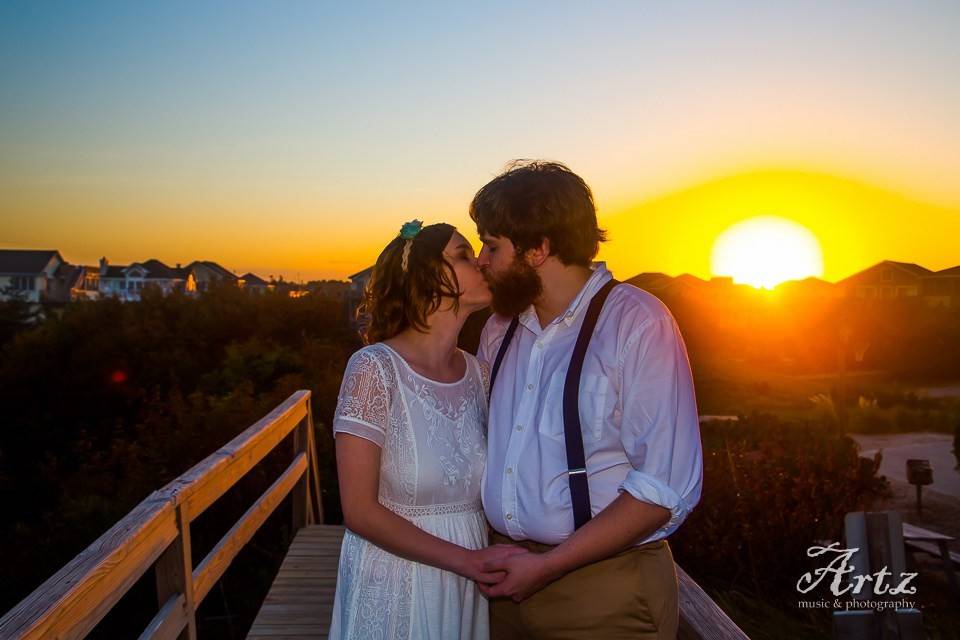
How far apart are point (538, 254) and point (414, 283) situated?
417mm

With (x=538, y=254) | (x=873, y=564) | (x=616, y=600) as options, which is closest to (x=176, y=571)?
(x=616, y=600)

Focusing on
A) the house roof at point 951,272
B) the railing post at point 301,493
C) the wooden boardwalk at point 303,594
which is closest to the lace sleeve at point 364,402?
the wooden boardwalk at point 303,594

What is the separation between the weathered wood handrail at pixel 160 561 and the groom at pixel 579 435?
1.00m

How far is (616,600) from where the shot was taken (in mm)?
2234

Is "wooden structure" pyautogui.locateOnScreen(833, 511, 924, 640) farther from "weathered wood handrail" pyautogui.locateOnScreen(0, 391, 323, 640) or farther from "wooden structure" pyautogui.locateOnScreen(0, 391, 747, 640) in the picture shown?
"weathered wood handrail" pyautogui.locateOnScreen(0, 391, 323, 640)

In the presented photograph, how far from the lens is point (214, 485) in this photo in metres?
3.22

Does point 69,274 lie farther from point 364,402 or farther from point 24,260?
point 364,402

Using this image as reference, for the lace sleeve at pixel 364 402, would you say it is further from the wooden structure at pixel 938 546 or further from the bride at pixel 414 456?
the wooden structure at pixel 938 546

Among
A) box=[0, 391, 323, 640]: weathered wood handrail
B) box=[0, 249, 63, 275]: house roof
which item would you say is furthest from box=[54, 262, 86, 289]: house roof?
box=[0, 391, 323, 640]: weathered wood handrail

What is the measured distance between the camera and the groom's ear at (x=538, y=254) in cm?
249

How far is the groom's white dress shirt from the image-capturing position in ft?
7.00

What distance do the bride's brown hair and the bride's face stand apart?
17 mm

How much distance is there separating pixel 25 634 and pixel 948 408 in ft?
69.9

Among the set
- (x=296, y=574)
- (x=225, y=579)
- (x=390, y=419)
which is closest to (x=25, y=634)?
(x=390, y=419)
